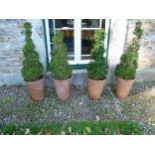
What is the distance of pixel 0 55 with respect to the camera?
16.7 ft

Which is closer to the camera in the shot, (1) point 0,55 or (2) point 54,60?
(2) point 54,60

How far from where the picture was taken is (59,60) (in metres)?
4.51

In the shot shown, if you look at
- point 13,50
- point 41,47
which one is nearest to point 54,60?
point 41,47

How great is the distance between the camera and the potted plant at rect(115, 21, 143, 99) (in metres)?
4.52

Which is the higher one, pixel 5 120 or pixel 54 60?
pixel 54 60

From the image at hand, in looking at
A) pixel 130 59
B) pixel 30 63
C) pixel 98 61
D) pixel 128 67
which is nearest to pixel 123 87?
pixel 128 67

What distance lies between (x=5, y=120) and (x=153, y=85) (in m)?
3.18

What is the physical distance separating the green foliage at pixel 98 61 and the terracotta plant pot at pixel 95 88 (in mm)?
79

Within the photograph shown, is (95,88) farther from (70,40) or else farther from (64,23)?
(64,23)

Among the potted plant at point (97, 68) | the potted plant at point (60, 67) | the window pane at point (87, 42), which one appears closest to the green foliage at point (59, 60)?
the potted plant at point (60, 67)

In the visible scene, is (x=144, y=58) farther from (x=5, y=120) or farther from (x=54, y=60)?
(x=5, y=120)

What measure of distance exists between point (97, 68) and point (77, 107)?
897 millimetres
